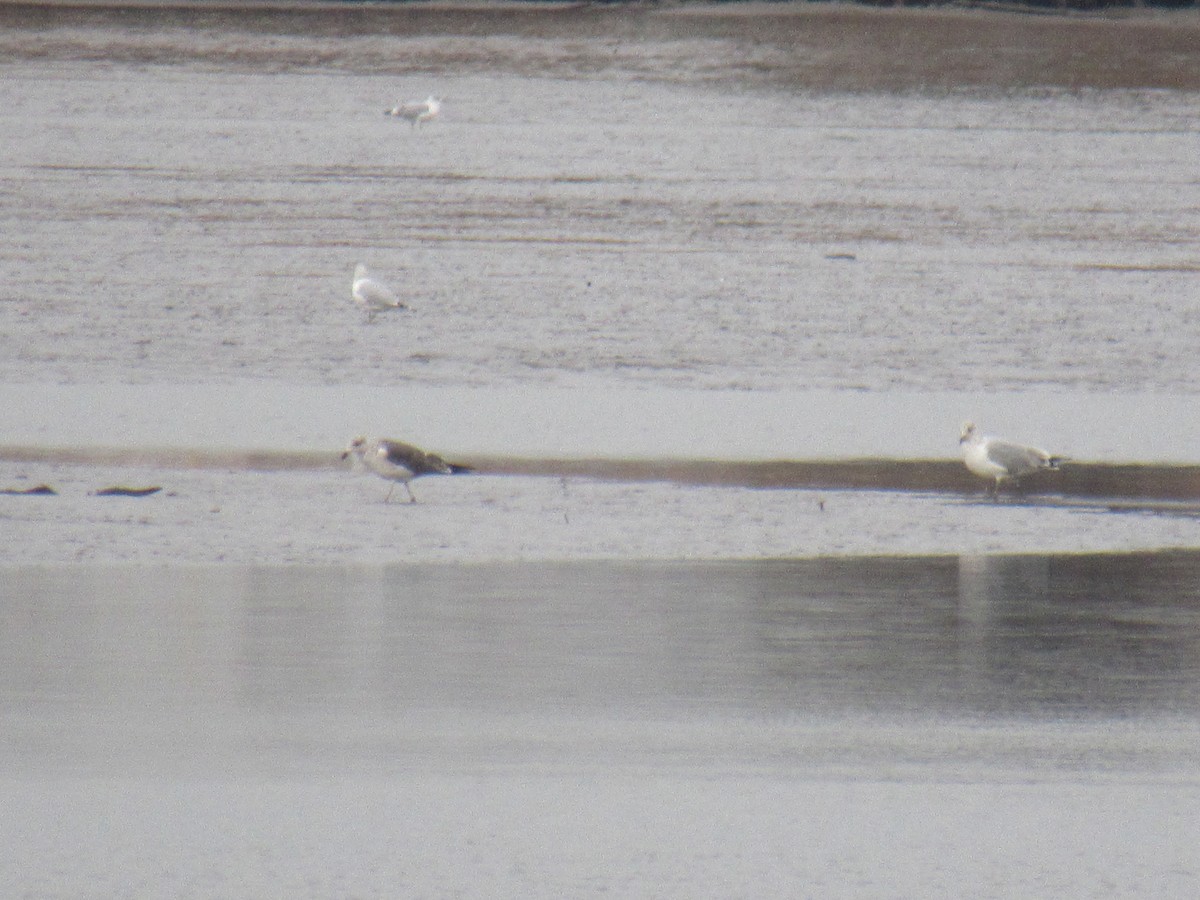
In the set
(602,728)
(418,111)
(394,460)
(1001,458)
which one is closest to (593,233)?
(418,111)

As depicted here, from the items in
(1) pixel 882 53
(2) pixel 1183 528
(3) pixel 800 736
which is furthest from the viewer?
(1) pixel 882 53

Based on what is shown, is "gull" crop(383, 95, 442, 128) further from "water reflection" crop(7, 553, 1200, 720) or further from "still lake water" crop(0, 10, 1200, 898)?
"water reflection" crop(7, 553, 1200, 720)

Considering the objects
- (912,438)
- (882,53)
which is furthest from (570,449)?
(882,53)

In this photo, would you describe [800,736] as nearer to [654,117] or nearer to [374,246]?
[374,246]

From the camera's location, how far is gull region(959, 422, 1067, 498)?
953cm

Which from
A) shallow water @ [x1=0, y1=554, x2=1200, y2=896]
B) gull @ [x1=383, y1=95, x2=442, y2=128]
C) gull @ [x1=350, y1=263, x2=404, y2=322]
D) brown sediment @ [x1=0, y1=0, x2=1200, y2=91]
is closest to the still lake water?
shallow water @ [x1=0, y1=554, x2=1200, y2=896]

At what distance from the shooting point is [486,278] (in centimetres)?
1562

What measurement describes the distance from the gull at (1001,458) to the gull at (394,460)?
7.15 feet

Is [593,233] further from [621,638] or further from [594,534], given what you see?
[621,638]

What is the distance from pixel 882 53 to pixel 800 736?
59.7ft

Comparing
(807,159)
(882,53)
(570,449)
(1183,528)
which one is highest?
(882,53)

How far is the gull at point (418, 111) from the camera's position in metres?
21.1

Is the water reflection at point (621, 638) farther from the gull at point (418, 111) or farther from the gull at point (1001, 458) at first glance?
the gull at point (418, 111)

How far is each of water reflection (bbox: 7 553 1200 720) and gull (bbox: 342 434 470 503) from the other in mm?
1312
